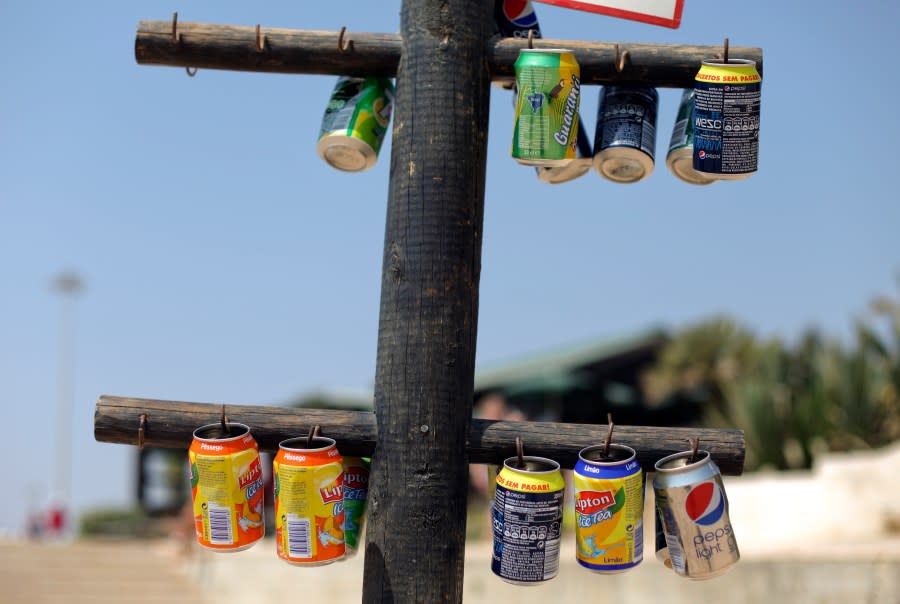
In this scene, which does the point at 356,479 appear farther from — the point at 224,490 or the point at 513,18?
the point at 513,18

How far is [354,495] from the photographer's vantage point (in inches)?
104

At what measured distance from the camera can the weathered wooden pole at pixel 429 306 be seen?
251cm

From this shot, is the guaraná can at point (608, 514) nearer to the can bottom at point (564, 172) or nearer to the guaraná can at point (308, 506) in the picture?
the guaraná can at point (308, 506)

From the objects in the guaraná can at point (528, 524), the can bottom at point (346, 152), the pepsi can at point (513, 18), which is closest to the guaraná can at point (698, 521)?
the guaraná can at point (528, 524)

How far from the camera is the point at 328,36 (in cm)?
276

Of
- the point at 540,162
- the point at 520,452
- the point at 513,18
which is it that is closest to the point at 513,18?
the point at 513,18

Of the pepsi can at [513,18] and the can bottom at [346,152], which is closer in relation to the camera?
the can bottom at [346,152]

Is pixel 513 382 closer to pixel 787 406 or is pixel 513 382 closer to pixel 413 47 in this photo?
pixel 787 406

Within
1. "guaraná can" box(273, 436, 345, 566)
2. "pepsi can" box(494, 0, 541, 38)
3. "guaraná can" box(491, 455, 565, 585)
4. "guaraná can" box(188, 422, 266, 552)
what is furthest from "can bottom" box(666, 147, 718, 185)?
"guaraná can" box(188, 422, 266, 552)

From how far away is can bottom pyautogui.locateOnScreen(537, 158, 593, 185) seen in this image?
2900 mm

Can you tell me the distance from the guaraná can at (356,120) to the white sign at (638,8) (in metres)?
0.52

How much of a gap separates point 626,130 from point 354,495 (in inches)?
46.9

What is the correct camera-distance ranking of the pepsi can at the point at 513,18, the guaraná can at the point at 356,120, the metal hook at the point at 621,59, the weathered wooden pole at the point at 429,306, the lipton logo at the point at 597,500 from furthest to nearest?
the pepsi can at the point at 513,18 → the guaraná can at the point at 356,120 → the metal hook at the point at 621,59 → the weathered wooden pole at the point at 429,306 → the lipton logo at the point at 597,500

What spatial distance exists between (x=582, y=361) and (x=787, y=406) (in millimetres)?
6082
